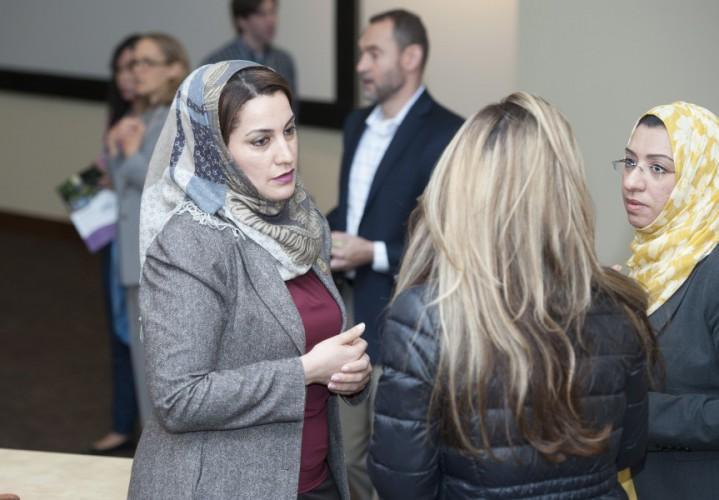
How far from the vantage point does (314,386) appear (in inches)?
86.2

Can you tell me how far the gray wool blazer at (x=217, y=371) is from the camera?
1.94 m

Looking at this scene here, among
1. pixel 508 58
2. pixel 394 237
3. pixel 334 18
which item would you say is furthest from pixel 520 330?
pixel 334 18

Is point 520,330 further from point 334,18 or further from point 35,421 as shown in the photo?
point 334,18

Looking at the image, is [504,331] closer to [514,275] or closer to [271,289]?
[514,275]

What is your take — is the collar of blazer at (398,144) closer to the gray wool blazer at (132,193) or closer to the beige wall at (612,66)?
the beige wall at (612,66)

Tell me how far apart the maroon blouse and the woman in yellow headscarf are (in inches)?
27.3

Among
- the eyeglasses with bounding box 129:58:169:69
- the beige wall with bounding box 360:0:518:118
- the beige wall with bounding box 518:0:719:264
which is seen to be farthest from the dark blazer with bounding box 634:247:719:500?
the beige wall with bounding box 360:0:518:118

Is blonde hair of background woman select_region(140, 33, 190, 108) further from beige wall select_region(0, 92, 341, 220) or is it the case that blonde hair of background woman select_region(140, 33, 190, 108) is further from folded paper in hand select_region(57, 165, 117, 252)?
beige wall select_region(0, 92, 341, 220)

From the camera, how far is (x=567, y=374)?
182 cm

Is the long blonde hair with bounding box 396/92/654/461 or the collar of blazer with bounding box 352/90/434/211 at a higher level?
the long blonde hair with bounding box 396/92/654/461

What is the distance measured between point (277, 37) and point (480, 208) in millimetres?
5063

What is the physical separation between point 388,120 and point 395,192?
335 mm

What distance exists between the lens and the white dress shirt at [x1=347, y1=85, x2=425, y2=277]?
3.92 m

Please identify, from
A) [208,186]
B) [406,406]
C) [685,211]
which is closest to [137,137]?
[208,186]
